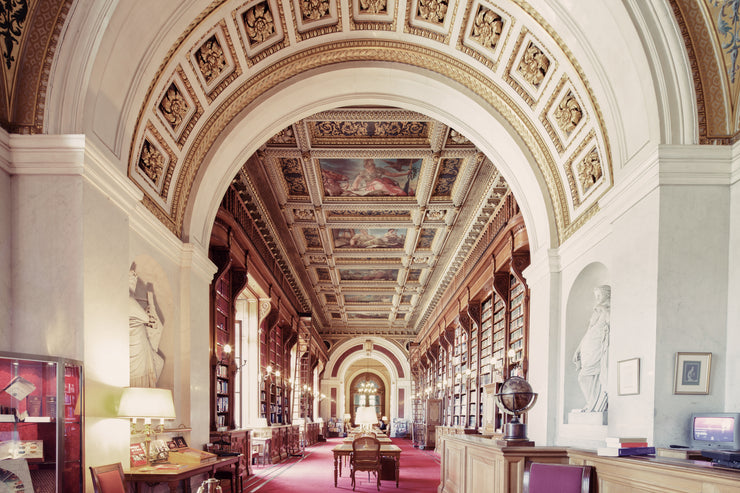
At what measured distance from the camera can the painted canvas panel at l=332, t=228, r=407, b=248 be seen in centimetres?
1400

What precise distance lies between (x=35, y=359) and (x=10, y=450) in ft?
1.82

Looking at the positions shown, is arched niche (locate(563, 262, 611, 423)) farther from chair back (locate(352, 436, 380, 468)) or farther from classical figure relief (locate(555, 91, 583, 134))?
chair back (locate(352, 436, 380, 468))

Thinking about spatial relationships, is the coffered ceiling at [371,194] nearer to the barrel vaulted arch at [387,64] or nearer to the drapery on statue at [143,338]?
the barrel vaulted arch at [387,64]

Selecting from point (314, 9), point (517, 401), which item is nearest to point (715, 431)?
point (517, 401)

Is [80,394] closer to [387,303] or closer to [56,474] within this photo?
[56,474]

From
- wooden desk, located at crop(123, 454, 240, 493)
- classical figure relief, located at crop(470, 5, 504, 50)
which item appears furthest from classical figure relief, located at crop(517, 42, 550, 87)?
wooden desk, located at crop(123, 454, 240, 493)

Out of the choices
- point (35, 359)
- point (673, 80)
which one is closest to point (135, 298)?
point (35, 359)

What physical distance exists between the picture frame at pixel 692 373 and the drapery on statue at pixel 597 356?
157 centimetres

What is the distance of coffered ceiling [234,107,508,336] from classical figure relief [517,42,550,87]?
216 centimetres

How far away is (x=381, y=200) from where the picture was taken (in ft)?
38.3

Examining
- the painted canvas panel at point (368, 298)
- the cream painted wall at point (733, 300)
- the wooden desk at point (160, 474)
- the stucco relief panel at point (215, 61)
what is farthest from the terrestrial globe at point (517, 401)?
the painted canvas panel at point (368, 298)

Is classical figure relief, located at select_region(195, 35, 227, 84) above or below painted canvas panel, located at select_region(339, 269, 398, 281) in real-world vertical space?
above

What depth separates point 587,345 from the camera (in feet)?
20.4

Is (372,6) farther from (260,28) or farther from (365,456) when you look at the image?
(365,456)
